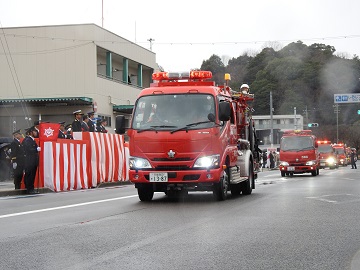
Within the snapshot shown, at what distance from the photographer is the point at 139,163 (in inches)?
468

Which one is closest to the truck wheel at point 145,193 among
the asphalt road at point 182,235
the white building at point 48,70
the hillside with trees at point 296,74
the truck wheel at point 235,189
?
the asphalt road at point 182,235

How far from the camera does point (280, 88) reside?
247 feet

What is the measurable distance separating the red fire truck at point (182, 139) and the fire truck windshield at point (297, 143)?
18.7 metres

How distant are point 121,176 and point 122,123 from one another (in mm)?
9958

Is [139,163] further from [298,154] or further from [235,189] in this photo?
[298,154]

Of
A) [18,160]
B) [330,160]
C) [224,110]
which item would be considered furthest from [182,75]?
[330,160]

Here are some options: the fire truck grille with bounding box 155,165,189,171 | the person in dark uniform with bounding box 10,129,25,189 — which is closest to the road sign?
the person in dark uniform with bounding box 10,129,25,189

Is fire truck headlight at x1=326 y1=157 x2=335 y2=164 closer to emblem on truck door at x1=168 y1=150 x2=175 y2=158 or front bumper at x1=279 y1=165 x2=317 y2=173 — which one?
front bumper at x1=279 y1=165 x2=317 y2=173

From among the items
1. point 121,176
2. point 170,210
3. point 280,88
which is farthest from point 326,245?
point 280,88

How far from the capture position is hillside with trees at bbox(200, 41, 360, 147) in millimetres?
68000

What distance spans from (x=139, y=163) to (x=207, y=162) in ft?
4.74

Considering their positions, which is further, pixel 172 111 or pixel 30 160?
pixel 30 160

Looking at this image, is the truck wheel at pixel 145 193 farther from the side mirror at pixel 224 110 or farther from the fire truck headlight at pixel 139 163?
the side mirror at pixel 224 110

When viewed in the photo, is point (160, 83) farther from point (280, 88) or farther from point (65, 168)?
point (280, 88)
